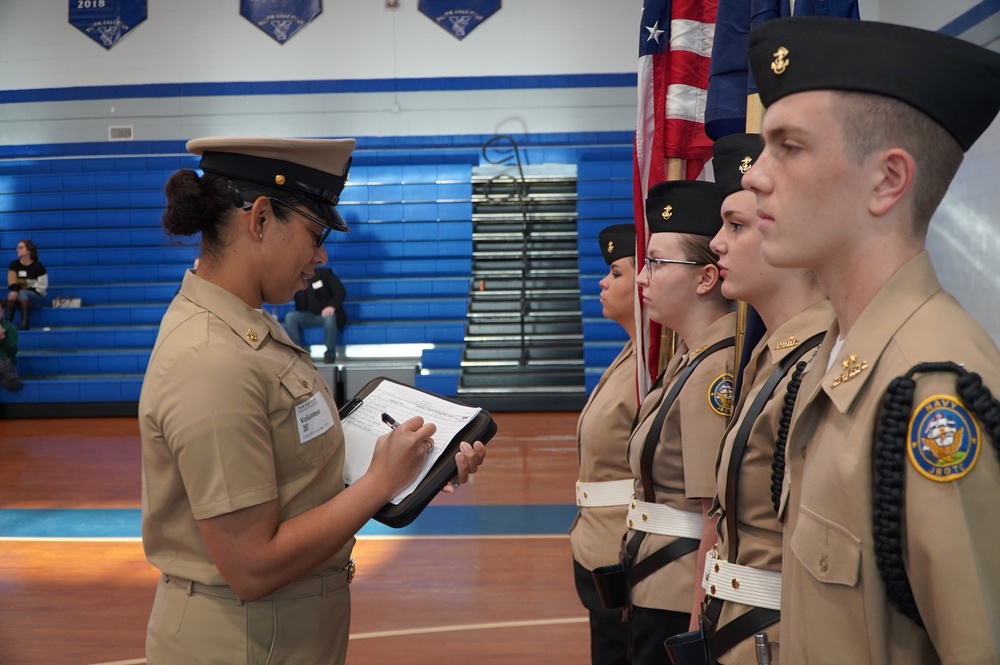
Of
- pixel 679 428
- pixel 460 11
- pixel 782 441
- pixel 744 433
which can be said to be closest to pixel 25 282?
pixel 460 11

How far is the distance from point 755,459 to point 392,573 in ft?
10.7

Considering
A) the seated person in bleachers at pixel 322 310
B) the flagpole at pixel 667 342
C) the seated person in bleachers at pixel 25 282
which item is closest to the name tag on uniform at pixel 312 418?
the flagpole at pixel 667 342

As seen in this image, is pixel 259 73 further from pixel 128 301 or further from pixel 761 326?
pixel 761 326

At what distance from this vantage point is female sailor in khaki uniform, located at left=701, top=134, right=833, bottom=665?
4.77 ft

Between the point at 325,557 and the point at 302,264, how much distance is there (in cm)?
55

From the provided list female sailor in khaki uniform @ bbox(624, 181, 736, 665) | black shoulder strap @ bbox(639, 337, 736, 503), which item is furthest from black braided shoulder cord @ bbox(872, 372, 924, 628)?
black shoulder strap @ bbox(639, 337, 736, 503)

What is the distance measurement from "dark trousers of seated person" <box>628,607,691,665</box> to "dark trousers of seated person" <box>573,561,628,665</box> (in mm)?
344

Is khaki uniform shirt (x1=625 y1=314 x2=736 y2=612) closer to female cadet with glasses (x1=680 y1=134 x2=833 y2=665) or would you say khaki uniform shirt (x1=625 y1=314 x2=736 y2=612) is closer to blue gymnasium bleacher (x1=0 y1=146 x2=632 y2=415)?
female cadet with glasses (x1=680 y1=134 x2=833 y2=665)

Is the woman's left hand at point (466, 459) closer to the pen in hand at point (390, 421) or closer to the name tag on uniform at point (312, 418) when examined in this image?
the pen in hand at point (390, 421)

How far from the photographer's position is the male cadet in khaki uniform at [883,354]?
2.75 ft

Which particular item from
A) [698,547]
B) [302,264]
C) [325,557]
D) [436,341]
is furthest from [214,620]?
[436,341]

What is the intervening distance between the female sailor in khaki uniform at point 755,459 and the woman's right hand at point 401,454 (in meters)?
0.56

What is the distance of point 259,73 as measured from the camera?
12555 mm

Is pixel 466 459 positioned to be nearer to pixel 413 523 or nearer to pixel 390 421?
pixel 390 421
